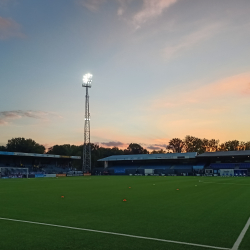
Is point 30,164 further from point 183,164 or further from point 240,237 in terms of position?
point 240,237

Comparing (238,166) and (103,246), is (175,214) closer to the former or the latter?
(103,246)

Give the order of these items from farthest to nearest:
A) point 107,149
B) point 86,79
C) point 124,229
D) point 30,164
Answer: point 107,149 → point 30,164 → point 86,79 → point 124,229

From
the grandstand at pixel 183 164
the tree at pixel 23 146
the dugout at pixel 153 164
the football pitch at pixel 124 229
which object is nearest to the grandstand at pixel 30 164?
the grandstand at pixel 183 164

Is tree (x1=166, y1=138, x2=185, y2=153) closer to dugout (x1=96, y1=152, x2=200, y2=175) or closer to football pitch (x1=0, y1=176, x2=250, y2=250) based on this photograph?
dugout (x1=96, y1=152, x2=200, y2=175)

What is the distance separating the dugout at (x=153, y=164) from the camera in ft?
249

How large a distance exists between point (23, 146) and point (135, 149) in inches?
2329

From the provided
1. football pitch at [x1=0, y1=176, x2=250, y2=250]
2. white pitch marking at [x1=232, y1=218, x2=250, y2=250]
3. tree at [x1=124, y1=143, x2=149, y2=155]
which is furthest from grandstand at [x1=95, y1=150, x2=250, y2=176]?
white pitch marking at [x1=232, y1=218, x2=250, y2=250]

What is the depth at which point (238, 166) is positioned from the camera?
69.0 m

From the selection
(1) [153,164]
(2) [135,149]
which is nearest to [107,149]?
(2) [135,149]

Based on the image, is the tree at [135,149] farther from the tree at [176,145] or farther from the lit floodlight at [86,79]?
the lit floodlight at [86,79]

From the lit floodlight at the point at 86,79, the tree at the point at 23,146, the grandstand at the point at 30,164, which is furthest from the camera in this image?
the tree at the point at 23,146

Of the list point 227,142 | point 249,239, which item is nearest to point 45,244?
point 249,239

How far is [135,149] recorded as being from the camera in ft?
485

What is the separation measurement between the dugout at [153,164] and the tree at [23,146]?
3992cm
